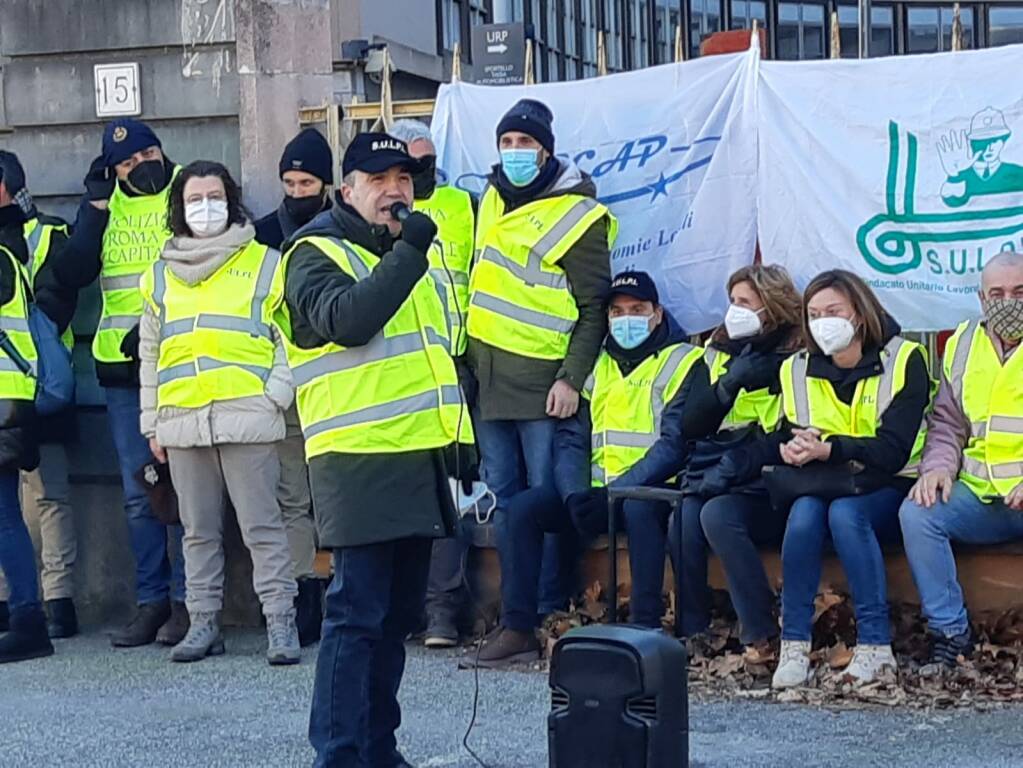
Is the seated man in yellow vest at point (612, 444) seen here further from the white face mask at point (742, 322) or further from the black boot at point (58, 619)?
the black boot at point (58, 619)

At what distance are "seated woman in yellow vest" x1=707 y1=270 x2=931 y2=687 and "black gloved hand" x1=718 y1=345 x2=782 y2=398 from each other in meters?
0.09

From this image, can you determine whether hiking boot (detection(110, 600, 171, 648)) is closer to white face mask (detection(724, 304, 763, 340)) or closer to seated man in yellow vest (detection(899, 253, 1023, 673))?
white face mask (detection(724, 304, 763, 340))

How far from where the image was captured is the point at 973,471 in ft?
22.9

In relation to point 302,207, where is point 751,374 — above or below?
below

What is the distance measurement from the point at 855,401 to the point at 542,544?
1.46 m

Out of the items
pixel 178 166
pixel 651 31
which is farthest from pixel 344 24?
pixel 651 31

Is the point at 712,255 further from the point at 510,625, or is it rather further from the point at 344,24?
the point at 344,24

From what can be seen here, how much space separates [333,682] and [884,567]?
2.50 meters

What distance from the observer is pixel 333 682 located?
554cm

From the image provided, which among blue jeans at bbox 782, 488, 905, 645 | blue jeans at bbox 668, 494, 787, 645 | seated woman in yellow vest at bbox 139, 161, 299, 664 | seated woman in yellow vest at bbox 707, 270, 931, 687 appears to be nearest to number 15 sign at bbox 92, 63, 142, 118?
seated woman in yellow vest at bbox 139, 161, 299, 664

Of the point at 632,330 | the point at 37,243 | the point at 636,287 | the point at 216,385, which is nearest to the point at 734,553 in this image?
the point at 632,330

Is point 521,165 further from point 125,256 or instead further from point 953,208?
point 125,256

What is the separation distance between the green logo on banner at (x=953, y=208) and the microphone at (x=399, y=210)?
281cm

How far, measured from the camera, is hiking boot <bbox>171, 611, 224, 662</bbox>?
7926 mm
